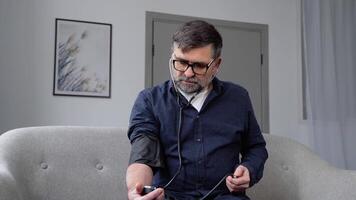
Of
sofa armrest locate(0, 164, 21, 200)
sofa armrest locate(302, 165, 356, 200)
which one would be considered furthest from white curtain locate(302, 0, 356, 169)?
sofa armrest locate(0, 164, 21, 200)

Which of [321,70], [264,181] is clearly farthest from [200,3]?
[264,181]

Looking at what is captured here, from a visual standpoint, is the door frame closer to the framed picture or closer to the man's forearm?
the framed picture

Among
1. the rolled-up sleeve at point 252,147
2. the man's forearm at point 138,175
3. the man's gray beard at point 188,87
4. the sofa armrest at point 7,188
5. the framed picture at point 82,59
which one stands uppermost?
the framed picture at point 82,59

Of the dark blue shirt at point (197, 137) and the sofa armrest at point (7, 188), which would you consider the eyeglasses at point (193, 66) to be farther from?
the sofa armrest at point (7, 188)

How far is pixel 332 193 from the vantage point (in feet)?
6.03

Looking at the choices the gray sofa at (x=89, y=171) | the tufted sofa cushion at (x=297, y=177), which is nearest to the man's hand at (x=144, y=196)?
the gray sofa at (x=89, y=171)

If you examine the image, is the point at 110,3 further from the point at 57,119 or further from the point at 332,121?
the point at 332,121

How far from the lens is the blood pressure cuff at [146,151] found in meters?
1.25

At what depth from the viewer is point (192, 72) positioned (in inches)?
53.2

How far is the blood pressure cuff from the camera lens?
1.25m

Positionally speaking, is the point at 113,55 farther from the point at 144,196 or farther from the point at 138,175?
the point at 144,196

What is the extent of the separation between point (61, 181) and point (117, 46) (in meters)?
1.47

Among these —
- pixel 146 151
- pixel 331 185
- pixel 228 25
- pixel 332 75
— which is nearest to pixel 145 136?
pixel 146 151

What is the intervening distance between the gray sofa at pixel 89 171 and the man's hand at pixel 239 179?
69 cm
